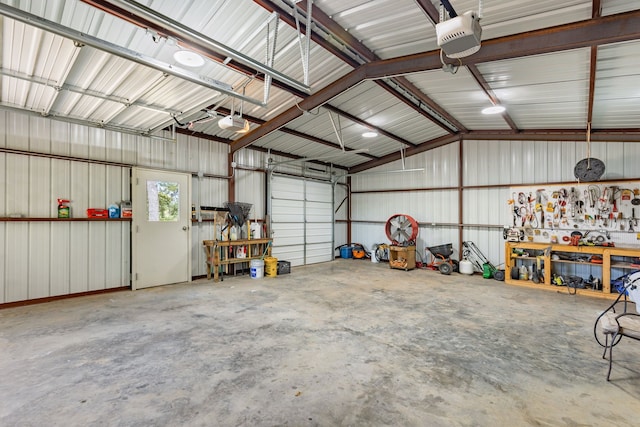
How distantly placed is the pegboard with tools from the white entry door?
7.14m

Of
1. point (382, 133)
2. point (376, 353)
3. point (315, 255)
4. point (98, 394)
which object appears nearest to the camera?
point (98, 394)

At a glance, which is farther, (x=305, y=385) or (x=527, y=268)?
(x=527, y=268)

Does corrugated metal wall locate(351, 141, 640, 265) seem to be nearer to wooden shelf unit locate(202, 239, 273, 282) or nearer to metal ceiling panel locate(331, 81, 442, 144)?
metal ceiling panel locate(331, 81, 442, 144)

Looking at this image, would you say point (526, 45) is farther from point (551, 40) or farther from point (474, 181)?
point (474, 181)

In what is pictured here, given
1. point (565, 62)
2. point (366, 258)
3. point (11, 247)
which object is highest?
point (565, 62)

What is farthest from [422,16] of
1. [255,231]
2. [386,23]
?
[255,231]

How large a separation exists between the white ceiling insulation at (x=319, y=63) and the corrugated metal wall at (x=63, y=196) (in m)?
0.40

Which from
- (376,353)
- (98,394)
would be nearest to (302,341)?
(376,353)

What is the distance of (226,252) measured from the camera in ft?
21.4

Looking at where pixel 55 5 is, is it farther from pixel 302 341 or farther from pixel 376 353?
pixel 376 353

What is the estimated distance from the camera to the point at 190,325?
3678 millimetres

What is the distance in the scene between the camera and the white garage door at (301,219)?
7.95 m

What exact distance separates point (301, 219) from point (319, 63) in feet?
16.7

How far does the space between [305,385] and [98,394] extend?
1.60 metres
